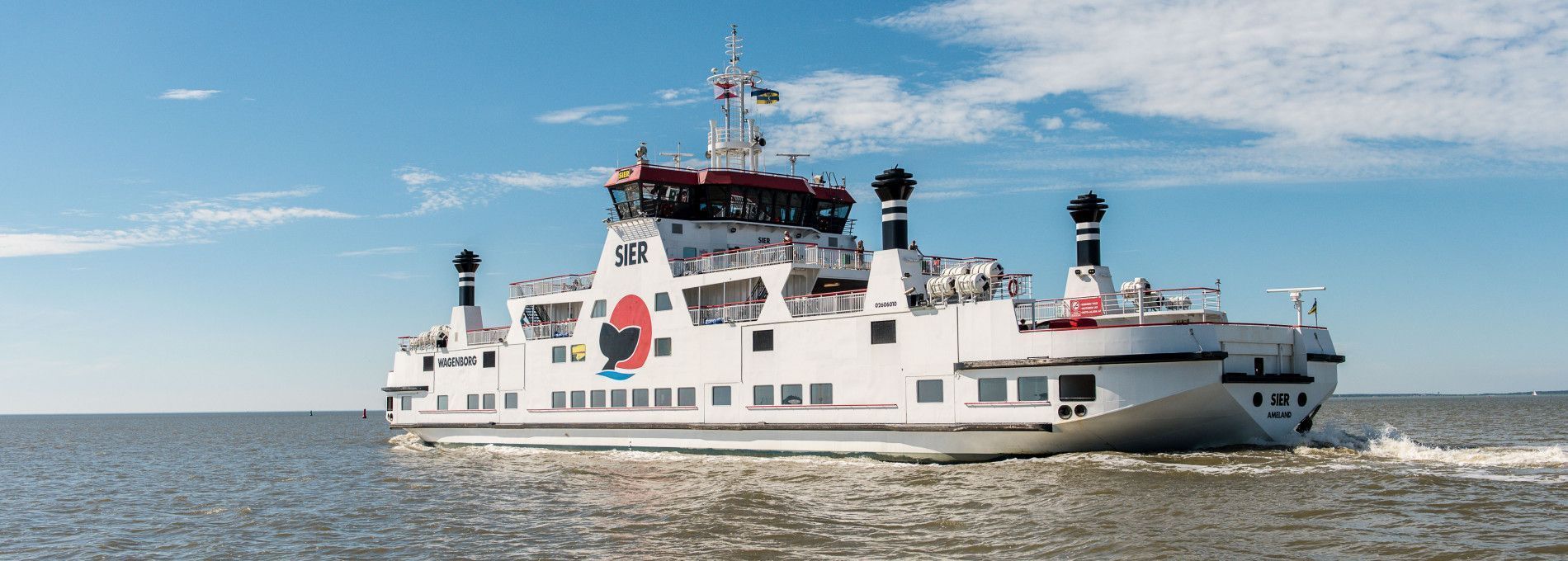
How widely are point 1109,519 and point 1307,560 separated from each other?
312cm

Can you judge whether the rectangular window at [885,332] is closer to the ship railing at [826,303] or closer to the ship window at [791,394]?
the ship railing at [826,303]

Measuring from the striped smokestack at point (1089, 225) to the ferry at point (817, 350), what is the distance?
0.13 feet

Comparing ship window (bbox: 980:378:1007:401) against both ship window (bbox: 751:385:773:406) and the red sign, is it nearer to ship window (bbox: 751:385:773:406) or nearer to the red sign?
the red sign

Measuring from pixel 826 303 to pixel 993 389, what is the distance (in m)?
4.41

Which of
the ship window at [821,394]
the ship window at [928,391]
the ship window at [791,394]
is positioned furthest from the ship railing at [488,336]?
the ship window at [928,391]

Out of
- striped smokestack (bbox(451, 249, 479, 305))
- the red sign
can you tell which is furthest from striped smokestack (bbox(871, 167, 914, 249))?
striped smokestack (bbox(451, 249, 479, 305))

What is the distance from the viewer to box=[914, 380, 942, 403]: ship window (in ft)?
75.6

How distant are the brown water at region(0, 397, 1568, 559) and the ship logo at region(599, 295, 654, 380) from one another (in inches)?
100

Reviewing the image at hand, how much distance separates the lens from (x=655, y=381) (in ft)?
93.1

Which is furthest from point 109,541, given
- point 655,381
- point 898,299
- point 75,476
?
point 75,476

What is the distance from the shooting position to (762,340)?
26250 millimetres

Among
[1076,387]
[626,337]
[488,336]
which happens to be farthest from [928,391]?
[488,336]

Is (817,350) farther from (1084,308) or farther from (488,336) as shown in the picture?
(488,336)

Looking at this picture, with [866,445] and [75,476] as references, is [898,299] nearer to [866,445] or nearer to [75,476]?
[866,445]
